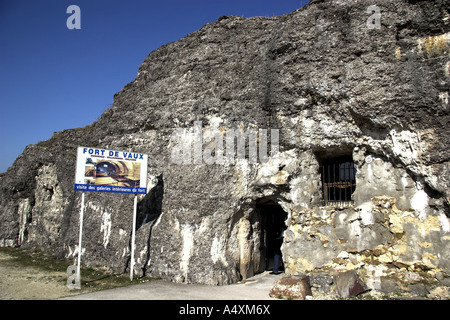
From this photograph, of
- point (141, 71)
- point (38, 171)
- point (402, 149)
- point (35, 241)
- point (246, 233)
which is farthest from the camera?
point (38, 171)

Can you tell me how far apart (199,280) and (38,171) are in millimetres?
12274

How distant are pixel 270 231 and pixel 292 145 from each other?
122 inches

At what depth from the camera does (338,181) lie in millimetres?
9617

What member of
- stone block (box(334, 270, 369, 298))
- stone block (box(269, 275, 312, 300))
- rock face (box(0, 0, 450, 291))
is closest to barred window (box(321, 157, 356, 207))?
rock face (box(0, 0, 450, 291))

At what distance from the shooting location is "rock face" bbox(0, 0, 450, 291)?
762 cm

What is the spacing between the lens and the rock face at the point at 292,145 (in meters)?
7.62

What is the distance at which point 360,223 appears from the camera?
8242 mm

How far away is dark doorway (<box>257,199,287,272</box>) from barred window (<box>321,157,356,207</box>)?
1.63 meters

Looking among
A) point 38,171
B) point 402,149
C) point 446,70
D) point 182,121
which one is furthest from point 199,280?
point 38,171

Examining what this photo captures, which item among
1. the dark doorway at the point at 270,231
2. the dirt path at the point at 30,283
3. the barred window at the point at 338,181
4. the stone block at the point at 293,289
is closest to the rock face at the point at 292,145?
the dark doorway at the point at 270,231

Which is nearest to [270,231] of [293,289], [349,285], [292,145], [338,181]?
[338,181]

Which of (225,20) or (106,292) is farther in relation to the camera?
Answer: (225,20)

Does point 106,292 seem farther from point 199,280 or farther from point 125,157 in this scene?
point 125,157

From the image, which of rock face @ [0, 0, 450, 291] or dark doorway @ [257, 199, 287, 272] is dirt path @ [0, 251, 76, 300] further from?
dark doorway @ [257, 199, 287, 272]
